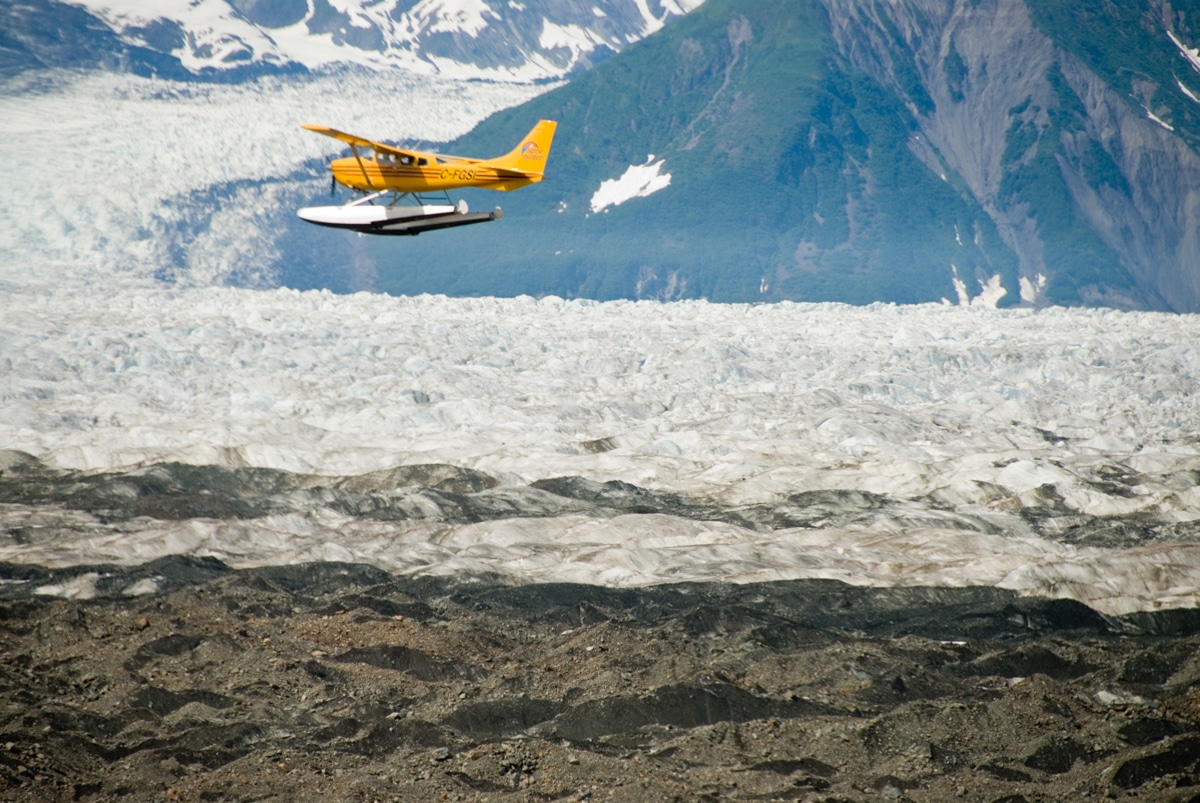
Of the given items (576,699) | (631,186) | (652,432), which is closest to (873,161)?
(631,186)

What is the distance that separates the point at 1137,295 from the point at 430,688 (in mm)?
126849

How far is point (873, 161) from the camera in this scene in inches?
5807

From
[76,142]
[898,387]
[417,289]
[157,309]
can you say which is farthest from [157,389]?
[417,289]

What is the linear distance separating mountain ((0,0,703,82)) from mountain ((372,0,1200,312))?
2965 cm

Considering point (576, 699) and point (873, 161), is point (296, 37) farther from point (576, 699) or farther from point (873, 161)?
point (576, 699)

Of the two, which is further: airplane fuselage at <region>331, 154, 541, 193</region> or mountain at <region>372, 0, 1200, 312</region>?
mountain at <region>372, 0, 1200, 312</region>

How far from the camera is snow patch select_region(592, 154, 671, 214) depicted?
462ft

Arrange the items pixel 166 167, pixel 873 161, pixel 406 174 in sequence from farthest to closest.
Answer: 1. pixel 873 161
2. pixel 166 167
3. pixel 406 174

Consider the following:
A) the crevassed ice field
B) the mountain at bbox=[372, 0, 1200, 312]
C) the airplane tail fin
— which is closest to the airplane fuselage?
the airplane tail fin

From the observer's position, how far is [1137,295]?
13162 cm

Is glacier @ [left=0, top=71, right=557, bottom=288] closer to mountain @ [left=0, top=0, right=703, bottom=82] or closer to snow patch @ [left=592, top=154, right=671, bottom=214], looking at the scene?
mountain @ [left=0, top=0, right=703, bottom=82]

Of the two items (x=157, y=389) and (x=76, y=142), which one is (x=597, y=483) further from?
(x=76, y=142)

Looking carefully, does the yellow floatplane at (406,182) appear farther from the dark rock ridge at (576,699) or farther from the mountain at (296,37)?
the mountain at (296,37)

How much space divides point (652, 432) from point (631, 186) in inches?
3940
